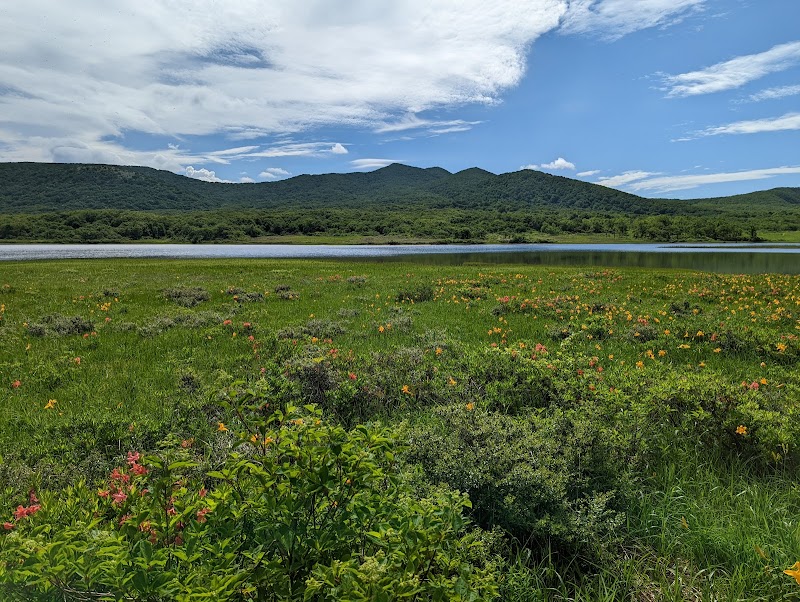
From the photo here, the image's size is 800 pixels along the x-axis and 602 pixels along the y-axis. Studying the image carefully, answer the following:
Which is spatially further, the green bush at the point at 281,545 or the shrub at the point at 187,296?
the shrub at the point at 187,296

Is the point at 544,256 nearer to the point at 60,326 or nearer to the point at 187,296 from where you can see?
the point at 187,296

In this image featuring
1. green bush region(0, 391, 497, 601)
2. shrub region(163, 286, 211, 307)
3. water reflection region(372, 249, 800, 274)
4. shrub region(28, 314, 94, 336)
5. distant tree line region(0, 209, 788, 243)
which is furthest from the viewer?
distant tree line region(0, 209, 788, 243)

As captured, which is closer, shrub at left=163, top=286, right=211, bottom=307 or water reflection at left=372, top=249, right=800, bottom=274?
shrub at left=163, top=286, right=211, bottom=307

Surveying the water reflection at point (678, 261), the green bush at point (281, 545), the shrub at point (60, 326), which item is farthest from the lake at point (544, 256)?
the green bush at point (281, 545)

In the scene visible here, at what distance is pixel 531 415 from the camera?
199 inches

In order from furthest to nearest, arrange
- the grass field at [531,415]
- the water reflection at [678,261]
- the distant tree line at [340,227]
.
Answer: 1. the distant tree line at [340,227]
2. the water reflection at [678,261]
3. the grass field at [531,415]

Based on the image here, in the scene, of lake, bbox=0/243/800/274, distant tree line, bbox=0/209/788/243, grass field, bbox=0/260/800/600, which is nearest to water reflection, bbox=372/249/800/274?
lake, bbox=0/243/800/274

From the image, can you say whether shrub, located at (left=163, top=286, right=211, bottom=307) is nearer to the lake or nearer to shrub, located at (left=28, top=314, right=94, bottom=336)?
shrub, located at (left=28, top=314, right=94, bottom=336)

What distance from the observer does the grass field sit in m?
3.64

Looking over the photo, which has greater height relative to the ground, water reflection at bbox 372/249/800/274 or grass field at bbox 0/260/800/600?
water reflection at bbox 372/249/800/274

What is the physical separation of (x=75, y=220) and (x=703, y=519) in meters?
207

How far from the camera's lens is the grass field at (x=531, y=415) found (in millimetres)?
3645

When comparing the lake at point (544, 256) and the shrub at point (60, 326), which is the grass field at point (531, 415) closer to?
the shrub at point (60, 326)

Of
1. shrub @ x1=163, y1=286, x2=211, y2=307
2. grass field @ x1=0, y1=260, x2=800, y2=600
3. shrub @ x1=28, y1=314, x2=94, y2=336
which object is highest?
shrub @ x1=163, y1=286, x2=211, y2=307
